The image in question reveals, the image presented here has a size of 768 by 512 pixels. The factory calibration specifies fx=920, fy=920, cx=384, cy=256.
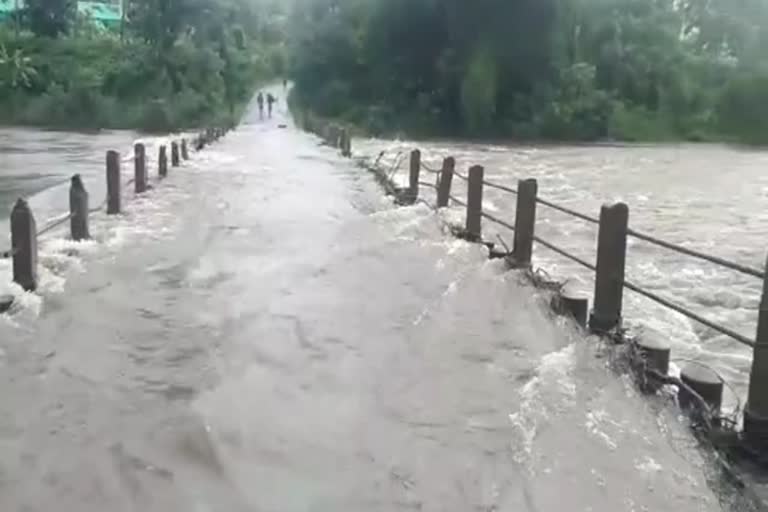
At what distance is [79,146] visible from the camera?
39.1 m

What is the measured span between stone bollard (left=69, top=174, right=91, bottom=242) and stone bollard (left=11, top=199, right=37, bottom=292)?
254 cm

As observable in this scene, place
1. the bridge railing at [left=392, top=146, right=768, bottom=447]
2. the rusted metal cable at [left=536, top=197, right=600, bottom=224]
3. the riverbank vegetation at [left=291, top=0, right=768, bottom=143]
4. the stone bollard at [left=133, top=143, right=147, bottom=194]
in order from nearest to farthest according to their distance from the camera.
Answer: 1. the bridge railing at [left=392, top=146, right=768, bottom=447]
2. the rusted metal cable at [left=536, top=197, right=600, bottom=224]
3. the stone bollard at [left=133, top=143, right=147, bottom=194]
4. the riverbank vegetation at [left=291, top=0, right=768, bottom=143]

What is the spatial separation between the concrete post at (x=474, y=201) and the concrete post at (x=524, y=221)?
175 cm

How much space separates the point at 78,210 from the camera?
38.6ft

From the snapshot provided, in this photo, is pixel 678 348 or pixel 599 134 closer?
pixel 678 348

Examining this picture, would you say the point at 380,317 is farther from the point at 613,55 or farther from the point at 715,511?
the point at 613,55

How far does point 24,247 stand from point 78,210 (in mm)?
2958

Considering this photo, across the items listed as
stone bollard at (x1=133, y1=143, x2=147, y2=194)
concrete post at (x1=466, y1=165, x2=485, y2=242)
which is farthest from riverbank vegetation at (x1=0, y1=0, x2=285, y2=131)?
concrete post at (x1=466, y1=165, x2=485, y2=242)

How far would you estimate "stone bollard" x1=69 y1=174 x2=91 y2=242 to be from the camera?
455 inches

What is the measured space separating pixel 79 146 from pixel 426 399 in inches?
1399

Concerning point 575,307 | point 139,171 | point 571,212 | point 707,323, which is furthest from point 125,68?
point 707,323

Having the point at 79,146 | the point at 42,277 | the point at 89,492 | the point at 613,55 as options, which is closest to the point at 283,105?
the point at 613,55

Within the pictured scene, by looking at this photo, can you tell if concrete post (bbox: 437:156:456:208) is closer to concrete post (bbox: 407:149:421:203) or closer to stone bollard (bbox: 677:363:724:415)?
concrete post (bbox: 407:149:421:203)

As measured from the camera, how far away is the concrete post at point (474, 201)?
1229 cm
